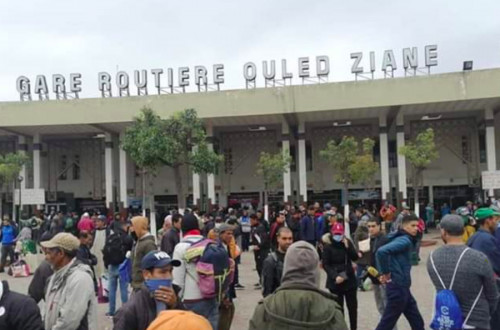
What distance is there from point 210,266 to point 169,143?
46.3 ft

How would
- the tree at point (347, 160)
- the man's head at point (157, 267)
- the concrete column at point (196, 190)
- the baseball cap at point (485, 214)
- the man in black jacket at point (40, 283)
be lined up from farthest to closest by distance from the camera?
the concrete column at point (196, 190) < the tree at point (347, 160) < the baseball cap at point (485, 214) < the man in black jacket at point (40, 283) < the man's head at point (157, 267)

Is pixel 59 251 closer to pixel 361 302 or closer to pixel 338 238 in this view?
pixel 338 238

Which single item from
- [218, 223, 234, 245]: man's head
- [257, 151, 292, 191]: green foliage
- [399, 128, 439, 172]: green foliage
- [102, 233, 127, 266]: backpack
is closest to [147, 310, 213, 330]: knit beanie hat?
[218, 223, 234, 245]: man's head

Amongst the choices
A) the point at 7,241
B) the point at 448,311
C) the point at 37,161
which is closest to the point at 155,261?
the point at 448,311

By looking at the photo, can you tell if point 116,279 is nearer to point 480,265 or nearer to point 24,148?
point 480,265

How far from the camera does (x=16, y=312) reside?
2.85 m

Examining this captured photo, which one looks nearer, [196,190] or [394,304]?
[394,304]

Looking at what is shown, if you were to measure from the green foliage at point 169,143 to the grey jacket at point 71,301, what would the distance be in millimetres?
14480

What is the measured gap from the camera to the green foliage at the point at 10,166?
2580 cm

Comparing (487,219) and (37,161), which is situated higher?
(37,161)

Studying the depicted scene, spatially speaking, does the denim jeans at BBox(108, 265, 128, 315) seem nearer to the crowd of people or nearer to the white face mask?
the crowd of people

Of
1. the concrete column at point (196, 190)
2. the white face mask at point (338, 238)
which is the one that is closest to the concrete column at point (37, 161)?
the concrete column at point (196, 190)

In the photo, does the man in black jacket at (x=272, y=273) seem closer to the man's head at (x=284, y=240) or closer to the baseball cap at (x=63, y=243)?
the man's head at (x=284, y=240)

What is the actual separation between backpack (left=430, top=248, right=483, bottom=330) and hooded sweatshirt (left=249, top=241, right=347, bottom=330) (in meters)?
1.56
